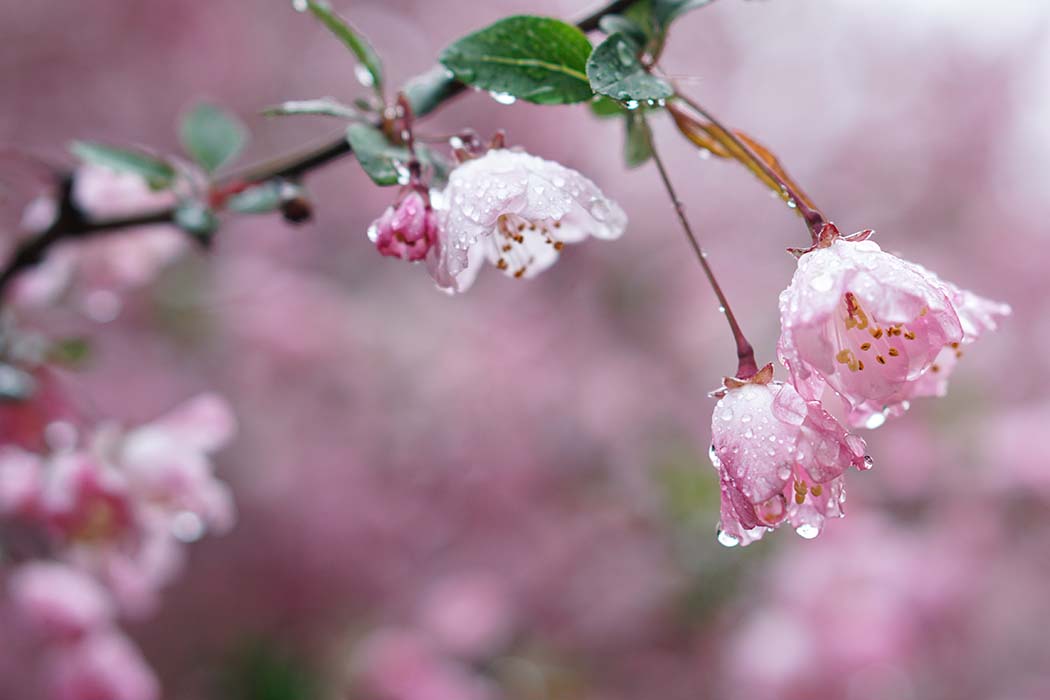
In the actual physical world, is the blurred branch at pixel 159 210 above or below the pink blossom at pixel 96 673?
above

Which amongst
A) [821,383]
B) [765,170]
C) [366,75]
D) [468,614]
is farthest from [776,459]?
[468,614]

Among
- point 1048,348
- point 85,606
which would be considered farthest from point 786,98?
point 85,606

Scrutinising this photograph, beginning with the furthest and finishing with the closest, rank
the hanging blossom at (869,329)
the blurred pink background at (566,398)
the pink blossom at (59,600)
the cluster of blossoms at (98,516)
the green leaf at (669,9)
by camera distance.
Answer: the blurred pink background at (566,398), the pink blossom at (59,600), the cluster of blossoms at (98,516), the green leaf at (669,9), the hanging blossom at (869,329)

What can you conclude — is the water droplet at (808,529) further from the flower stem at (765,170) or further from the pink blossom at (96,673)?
the pink blossom at (96,673)

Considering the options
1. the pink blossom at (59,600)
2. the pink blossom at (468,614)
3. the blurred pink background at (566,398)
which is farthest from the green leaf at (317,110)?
the pink blossom at (468,614)

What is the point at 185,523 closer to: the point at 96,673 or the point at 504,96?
the point at 96,673

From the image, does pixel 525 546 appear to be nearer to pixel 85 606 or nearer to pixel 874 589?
pixel 874 589
